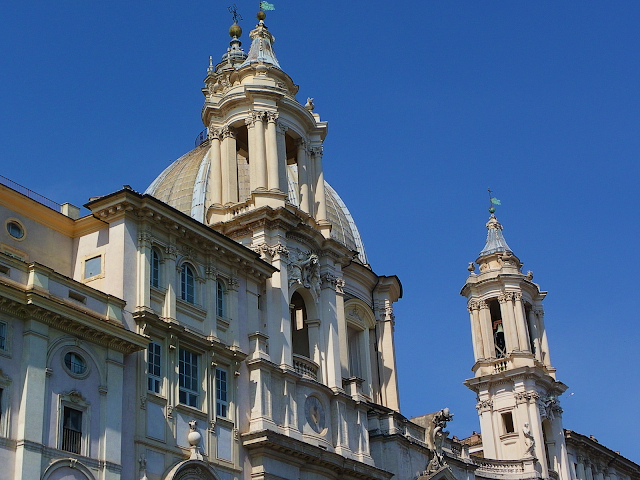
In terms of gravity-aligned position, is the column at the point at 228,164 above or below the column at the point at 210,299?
above

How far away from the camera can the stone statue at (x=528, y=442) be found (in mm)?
62066

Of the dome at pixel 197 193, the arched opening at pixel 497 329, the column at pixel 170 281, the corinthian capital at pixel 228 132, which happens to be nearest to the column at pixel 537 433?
the arched opening at pixel 497 329

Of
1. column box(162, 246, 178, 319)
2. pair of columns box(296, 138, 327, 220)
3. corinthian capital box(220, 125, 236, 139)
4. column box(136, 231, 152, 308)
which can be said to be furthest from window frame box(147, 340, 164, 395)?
corinthian capital box(220, 125, 236, 139)

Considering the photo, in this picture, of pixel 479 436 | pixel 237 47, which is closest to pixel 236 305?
pixel 237 47

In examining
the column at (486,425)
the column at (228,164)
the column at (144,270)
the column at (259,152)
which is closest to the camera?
the column at (144,270)

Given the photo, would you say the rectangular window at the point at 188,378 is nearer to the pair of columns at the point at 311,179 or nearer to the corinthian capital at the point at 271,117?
the pair of columns at the point at 311,179

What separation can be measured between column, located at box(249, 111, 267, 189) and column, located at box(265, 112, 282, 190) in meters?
0.21

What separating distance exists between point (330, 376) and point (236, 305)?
6.56 meters

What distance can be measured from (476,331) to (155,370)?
122ft

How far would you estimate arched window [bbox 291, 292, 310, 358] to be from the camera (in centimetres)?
4878

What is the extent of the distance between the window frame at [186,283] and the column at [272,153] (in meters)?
8.13

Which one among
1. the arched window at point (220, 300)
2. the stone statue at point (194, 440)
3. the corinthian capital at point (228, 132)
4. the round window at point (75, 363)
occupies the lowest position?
the stone statue at point (194, 440)

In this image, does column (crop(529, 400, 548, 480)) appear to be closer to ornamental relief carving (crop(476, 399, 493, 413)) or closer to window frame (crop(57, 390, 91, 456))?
ornamental relief carving (crop(476, 399, 493, 413))

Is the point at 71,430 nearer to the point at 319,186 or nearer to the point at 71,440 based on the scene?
the point at 71,440
